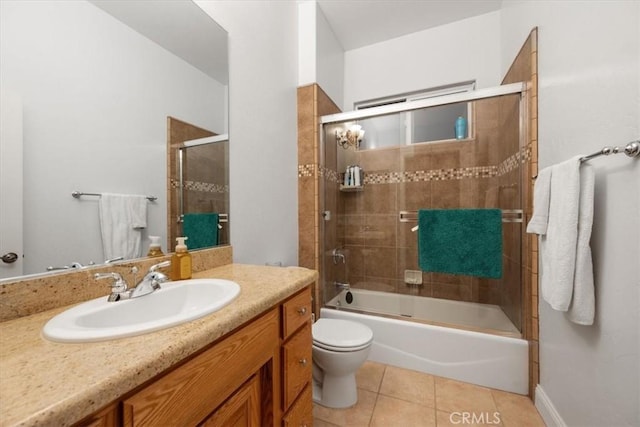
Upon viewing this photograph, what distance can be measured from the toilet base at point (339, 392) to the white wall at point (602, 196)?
96cm

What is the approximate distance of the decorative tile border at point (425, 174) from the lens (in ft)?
6.28

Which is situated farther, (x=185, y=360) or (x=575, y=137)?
(x=575, y=137)

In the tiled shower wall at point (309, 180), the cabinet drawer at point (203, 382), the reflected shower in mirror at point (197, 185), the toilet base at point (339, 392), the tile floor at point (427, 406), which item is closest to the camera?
the cabinet drawer at point (203, 382)

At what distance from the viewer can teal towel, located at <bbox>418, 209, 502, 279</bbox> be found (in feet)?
5.82

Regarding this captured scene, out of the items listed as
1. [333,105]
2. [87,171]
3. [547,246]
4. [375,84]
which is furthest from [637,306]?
[375,84]

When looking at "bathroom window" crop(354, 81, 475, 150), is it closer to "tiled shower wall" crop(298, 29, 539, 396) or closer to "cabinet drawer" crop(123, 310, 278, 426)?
"tiled shower wall" crop(298, 29, 539, 396)

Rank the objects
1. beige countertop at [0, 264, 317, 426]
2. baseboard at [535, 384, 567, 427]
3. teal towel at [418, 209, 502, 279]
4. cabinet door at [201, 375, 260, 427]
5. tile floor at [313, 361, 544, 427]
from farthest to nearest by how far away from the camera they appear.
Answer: teal towel at [418, 209, 502, 279] < tile floor at [313, 361, 544, 427] < baseboard at [535, 384, 567, 427] < cabinet door at [201, 375, 260, 427] < beige countertop at [0, 264, 317, 426]

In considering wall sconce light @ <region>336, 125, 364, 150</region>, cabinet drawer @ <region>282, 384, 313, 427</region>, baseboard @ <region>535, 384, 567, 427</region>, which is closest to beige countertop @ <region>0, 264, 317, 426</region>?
cabinet drawer @ <region>282, 384, 313, 427</region>

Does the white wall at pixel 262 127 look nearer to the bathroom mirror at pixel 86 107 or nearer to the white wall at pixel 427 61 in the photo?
the bathroom mirror at pixel 86 107

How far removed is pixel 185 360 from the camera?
0.53 m

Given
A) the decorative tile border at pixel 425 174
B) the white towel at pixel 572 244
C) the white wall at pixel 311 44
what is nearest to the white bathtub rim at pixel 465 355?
the white towel at pixel 572 244

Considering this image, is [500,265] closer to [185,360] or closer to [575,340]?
[575,340]

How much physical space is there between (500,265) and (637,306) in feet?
3.39

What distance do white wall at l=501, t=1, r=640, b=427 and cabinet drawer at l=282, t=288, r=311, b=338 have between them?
1.02 metres
